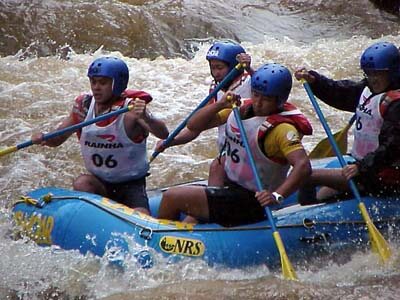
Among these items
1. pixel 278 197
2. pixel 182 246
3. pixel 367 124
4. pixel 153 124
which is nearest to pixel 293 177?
pixel 278 197

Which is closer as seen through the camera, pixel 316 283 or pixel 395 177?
pixel 316 283

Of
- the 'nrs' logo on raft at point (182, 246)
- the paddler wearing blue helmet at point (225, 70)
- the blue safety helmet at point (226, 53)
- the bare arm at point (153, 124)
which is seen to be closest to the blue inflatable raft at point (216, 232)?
the 'nrs' logo on raft at point (182, 246)

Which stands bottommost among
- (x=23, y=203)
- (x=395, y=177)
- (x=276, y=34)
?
(x=276, y=34)

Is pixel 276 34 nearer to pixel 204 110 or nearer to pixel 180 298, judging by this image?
pixel 204 110

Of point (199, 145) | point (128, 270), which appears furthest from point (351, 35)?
point (128, 270)

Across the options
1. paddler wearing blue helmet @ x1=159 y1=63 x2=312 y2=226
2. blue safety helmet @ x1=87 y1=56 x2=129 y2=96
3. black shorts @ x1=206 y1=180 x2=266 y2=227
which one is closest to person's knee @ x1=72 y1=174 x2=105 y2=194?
paddler wearing blue helmet @ x1=159 y1=63 x2=312 y2=226

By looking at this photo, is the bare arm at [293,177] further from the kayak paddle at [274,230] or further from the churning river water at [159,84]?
the churning river water at [159,84]

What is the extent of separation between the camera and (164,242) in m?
5.81

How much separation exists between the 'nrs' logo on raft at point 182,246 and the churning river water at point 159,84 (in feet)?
0.25

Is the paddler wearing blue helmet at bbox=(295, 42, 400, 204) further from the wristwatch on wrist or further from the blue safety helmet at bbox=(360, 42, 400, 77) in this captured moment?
the wristwatch on wrist

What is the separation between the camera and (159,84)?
1144 centimetres

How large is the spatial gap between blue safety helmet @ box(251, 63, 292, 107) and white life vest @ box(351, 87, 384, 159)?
2.34 feet

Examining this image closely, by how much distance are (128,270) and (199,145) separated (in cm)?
411

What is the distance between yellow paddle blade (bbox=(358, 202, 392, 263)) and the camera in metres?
5.78
